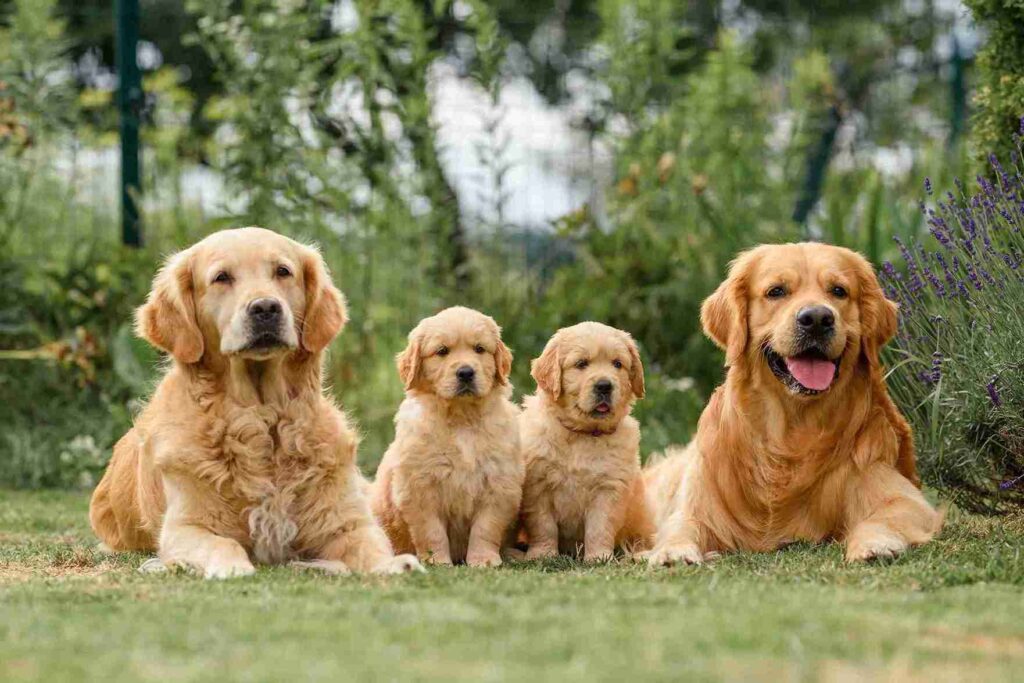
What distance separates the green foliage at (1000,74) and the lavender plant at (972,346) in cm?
10

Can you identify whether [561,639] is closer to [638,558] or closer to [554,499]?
[638,558]

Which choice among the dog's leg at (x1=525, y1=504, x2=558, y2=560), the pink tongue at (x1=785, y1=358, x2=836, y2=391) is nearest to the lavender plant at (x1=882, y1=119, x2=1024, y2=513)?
the pink tongue at (x1=785, y1=358, x2=836, y2=391)

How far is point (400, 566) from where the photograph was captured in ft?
12.5

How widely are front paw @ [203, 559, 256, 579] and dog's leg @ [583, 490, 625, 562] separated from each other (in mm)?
1247

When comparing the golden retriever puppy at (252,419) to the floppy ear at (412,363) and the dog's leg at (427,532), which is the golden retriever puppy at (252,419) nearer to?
the dog's leg at (427,532)

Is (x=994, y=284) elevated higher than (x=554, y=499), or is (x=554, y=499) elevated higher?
(x=994, y=284)

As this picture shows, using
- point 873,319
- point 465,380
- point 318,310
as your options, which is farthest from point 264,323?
point 873,319

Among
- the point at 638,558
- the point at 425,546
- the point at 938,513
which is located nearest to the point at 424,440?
the point at 425,546

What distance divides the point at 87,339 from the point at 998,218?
4866mm

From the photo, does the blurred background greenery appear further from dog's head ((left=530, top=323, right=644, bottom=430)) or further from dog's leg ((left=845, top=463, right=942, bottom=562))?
dog's leg ((left=845, top=463, right=942, bottom=562))

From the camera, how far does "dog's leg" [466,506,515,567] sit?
4.34 meters

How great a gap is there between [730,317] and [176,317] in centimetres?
178

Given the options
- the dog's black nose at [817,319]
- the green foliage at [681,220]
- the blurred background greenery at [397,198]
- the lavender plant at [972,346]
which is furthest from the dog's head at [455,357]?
the green foliage at [681,220]

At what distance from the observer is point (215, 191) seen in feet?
26.3
